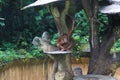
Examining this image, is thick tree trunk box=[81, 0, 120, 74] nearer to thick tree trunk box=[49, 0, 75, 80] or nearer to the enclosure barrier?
thick tree trunk box=[49, 0, 75, 80]

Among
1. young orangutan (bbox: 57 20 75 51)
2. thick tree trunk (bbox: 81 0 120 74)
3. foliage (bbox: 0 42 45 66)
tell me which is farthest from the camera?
foliage (bbox: 0 42 45 66)

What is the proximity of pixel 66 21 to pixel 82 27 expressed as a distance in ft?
6.57

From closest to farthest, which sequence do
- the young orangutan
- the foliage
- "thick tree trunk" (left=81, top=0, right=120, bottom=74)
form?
the young orangutan → "thick tree trunk" (left=81, top=0, right=120, bottom=74) → the foliage

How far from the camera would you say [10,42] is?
460 cm

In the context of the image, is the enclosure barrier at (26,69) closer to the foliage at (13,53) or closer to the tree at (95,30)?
the foliage at (13,53)

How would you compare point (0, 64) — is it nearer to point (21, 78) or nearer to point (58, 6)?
point (21, 78)

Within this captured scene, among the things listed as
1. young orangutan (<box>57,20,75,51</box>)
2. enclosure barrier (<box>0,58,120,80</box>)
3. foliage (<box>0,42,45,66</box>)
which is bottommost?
enclosure barrier (<box>0,58,120,80</box>)

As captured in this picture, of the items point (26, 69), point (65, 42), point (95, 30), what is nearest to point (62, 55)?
point (65, 42)

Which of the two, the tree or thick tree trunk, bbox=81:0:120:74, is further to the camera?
thick tree trunk, bbox=81:0:120:74

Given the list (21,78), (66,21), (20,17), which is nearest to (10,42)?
(20,17)

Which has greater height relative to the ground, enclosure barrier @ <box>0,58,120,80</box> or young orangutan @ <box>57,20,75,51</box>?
young orangutan @ <box>57,20,75,51</box>

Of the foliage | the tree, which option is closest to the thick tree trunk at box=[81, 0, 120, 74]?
the tree

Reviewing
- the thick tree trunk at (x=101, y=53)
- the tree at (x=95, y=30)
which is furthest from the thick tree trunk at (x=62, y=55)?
the thick tree trunk at (x=101, y=53)

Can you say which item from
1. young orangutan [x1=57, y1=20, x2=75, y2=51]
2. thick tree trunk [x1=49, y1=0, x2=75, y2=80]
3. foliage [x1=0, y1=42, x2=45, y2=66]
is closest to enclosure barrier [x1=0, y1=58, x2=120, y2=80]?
foliage [x1=0, y1=42, x2=45, y2=66]
